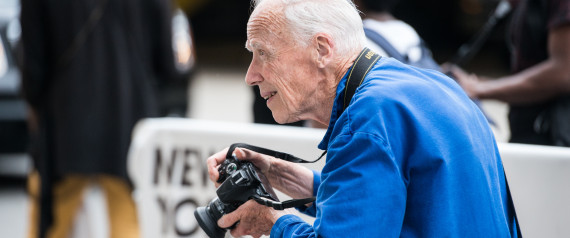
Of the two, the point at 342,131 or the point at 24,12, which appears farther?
the point at 24,12

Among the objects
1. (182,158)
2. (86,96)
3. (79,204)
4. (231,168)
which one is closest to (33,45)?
(86,96)

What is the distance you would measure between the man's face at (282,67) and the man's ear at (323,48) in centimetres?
2

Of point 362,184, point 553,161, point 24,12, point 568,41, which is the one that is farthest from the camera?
point 24,12

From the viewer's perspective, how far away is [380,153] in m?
2.21

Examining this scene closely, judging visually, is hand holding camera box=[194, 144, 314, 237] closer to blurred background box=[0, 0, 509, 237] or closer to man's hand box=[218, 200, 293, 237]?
man's hand box=[218, 200, 293, 237]

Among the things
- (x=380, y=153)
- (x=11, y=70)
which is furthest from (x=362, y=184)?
(x=11, y=70)

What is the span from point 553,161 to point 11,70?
17.4 feet

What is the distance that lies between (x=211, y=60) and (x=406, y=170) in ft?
44.5

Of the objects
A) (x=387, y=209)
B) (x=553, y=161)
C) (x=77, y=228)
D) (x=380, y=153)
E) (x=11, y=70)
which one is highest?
(x=380, y=153)

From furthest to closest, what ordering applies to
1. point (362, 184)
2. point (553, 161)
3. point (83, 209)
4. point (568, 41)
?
point (83, 209), point (568, 41), point (553, 161), point (362, 184)

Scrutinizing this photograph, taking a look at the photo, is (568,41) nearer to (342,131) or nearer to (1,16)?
(342,131)

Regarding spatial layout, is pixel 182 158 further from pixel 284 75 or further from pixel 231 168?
pixel 284 75

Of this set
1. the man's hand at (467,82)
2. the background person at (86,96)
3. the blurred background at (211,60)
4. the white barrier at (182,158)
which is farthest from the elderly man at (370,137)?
the background person at (86,96)

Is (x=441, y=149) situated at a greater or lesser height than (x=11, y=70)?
greater
